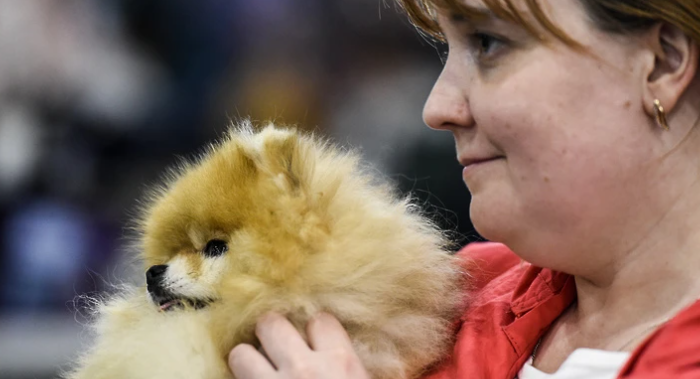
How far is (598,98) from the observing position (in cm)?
82

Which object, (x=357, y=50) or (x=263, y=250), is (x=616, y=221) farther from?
(x=357, y=50)

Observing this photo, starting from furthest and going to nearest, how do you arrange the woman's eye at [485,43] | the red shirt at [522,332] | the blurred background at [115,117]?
the blurred background at [115,117], the woman's eye at [485,43], the red shirt at [522,332]

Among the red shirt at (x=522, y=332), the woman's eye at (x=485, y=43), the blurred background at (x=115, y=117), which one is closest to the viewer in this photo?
the red shirt at (x=522, y=332)

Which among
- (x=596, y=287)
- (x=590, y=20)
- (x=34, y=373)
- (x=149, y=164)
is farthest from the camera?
(x=149, y=164)

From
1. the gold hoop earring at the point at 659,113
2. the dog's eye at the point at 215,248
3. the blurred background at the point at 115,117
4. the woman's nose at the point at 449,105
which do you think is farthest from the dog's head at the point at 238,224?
the blurred background at the point at 115,117

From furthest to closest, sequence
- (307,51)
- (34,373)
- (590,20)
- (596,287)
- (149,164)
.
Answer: (307,51), (149,164), (34,373), (596,287), (590,20)

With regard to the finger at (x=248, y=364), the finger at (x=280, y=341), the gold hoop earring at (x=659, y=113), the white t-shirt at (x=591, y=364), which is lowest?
the white t-shirt at (x=591, y=364)

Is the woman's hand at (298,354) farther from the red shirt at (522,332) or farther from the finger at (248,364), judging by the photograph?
the red shirt at (522,332)

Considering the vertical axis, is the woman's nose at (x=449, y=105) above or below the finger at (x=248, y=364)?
above

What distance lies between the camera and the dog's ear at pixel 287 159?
915mm

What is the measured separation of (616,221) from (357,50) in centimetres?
180

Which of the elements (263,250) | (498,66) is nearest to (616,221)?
(498,66)

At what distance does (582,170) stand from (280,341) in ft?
1.17

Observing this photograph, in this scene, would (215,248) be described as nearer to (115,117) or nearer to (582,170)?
(582,170)
